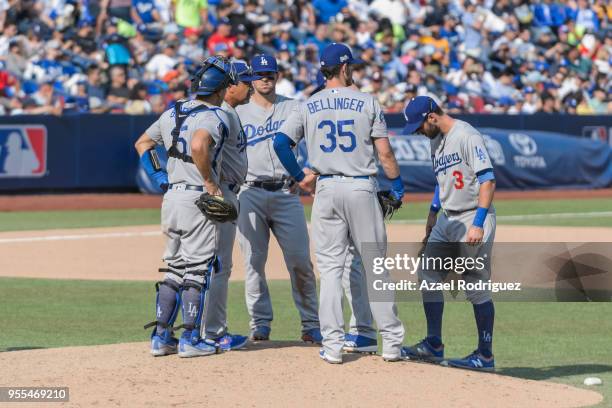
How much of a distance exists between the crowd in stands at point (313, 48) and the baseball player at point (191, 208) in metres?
15.7

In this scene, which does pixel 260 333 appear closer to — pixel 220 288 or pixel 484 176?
pixel 220 288

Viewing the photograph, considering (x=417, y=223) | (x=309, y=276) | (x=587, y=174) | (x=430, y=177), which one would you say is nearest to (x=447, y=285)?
(x=309, y=276)

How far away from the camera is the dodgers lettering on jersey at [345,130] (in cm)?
852

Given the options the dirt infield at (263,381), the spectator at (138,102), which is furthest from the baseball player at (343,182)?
the spectator at (138,102)

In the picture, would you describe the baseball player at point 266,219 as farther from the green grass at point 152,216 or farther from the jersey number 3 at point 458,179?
the green grass at point 152,216

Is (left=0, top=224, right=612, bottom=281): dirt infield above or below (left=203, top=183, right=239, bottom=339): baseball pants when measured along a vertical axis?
below

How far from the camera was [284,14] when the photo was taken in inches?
1182

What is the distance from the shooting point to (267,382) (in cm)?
A: 785

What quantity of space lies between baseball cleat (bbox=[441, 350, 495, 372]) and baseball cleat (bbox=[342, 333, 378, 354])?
21.9 inches

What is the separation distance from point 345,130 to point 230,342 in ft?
5.80

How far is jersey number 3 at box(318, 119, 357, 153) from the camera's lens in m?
8.54

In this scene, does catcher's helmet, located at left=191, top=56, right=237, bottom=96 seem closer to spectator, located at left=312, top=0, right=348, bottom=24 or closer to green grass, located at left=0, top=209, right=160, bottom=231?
green grass, located at left=0, top=209, right=160, bottom=231

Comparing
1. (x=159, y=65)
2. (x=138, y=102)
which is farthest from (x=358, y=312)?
(x=159, y=65)

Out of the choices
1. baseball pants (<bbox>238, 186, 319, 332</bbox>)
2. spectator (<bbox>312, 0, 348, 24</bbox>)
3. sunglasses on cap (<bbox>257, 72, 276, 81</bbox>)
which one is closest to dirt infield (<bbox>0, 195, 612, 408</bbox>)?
baseball pants (<bbox>238, 186, 319, 332</bbox>)
